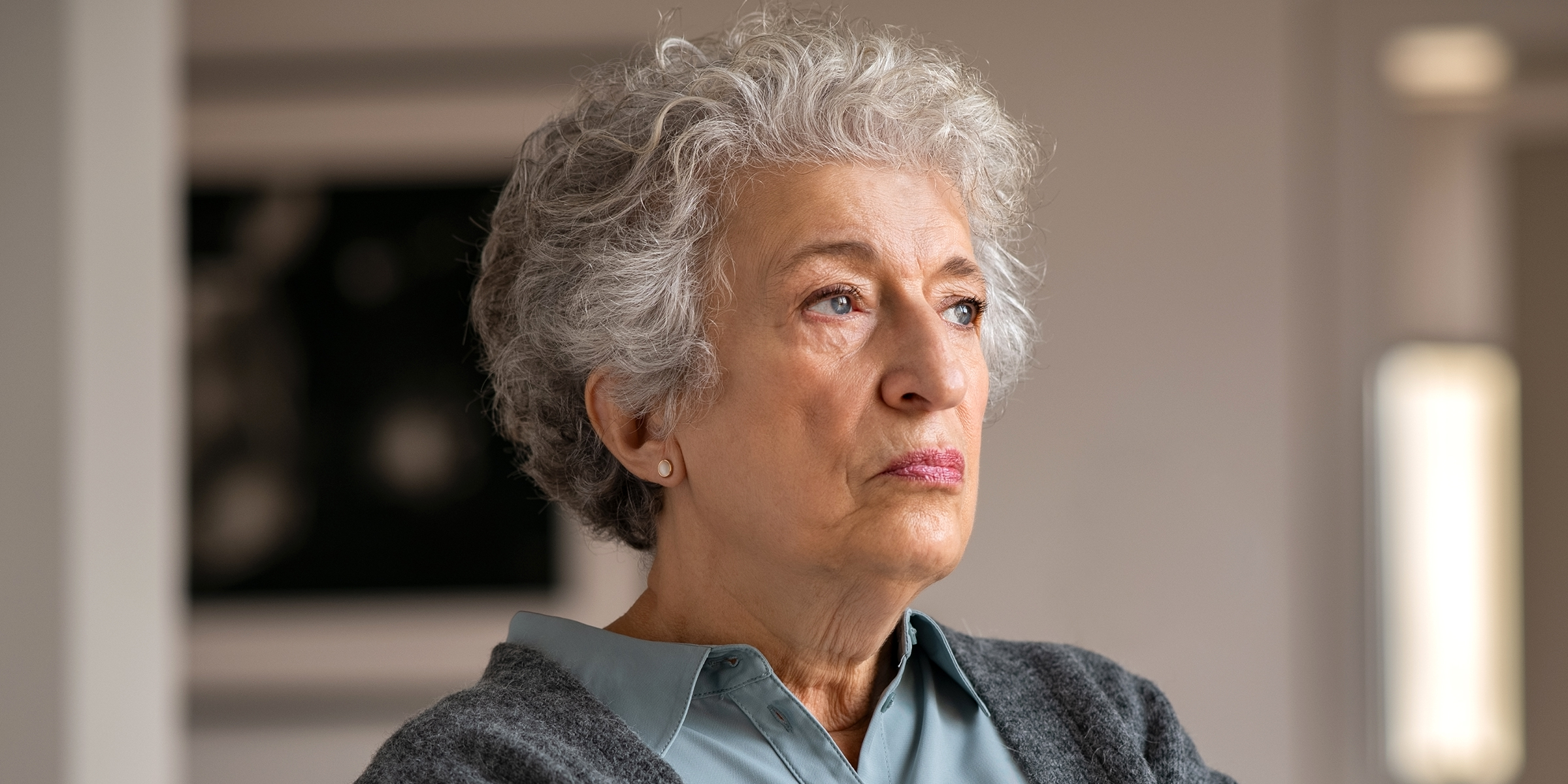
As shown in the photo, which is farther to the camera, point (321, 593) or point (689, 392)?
point (321, 593)

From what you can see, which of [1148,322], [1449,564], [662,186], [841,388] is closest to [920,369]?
[841,388]

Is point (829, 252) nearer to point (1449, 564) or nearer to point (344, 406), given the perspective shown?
point (344, 406)

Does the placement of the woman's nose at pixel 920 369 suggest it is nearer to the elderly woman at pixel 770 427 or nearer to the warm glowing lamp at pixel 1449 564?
the elderly woman at pixel 770 427

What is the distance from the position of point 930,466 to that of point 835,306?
0.16 metres

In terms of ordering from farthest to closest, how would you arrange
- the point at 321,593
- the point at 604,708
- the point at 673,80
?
the point at 321,593
the point at 673,80
the point at 604,708

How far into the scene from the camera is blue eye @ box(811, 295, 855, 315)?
112cm

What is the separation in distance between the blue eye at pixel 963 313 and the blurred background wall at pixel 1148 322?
1.71 meters

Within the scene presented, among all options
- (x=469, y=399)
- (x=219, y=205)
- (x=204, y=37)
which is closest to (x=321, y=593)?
(x=469, y=399)

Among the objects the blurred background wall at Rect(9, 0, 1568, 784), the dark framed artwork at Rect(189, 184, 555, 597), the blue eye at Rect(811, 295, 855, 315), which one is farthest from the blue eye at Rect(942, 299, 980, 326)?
the dark framed artwork at Rect(189, 184, 555, 597)

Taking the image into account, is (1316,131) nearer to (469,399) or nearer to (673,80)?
(469,399)

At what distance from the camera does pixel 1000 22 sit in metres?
3.00

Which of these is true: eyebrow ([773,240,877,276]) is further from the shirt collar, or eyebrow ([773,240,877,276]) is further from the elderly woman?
the shirt collar

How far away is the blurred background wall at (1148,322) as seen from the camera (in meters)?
2.88

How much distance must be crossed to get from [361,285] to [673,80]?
1951mm
